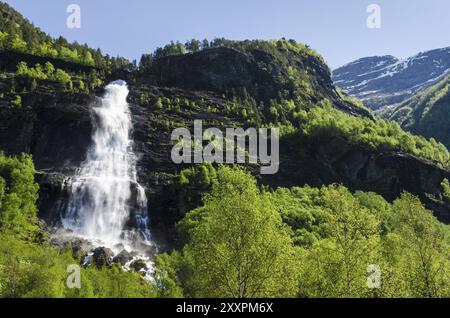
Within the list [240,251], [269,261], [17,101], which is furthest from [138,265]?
[17,101]

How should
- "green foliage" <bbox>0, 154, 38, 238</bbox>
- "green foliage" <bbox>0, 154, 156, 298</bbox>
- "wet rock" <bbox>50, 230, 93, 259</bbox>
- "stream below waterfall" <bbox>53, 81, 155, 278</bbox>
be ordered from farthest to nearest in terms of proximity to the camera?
"stream below waterfall" <bbox>53, 81, 155, 278</bbox> < "green foliage" <bbox>0, 154, 38, 238</bbox> < "wet rock" <bbox>50, 230, 93, 259</bbox> < "green foliage" <bbox>0, 154, 156, 298</bbox>

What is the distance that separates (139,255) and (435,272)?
5435 cm

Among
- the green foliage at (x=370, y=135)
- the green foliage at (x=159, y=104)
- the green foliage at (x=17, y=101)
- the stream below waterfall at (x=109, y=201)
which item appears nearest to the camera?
the stream below waterfall at (x=109, y=201)

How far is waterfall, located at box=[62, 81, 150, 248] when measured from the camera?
9294 centimetres

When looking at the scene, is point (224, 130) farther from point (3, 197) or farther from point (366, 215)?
point (366, 215)

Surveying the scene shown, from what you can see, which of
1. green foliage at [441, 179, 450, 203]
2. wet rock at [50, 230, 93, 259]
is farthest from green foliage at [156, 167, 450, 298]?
green foliage at [441, 179, 450, 203]

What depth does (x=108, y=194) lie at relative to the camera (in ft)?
328

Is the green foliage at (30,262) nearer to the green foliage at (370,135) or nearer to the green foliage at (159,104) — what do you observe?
the green foliage at (159,104)

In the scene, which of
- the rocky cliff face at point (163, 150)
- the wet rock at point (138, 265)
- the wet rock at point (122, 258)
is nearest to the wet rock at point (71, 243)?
the wet rock at point (122, 258)

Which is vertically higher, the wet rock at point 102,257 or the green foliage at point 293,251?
the green foliage at point 293,251

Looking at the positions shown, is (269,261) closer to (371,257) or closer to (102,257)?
(371,257)

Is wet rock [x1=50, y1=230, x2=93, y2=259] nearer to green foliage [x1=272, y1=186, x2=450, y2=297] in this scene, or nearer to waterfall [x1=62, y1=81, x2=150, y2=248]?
waterfall [x1=62, y1=81, x2=150, y2=248]

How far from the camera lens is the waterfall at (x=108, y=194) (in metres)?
92.9
